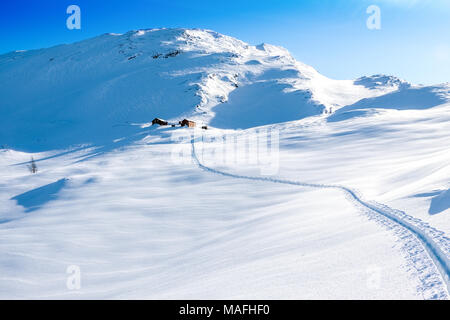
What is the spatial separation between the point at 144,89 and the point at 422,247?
83.5 metres

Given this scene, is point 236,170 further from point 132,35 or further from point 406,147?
point 132,35

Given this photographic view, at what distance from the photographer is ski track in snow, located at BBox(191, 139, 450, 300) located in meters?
5.14

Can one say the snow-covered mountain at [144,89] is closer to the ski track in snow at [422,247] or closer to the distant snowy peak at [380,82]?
the distant snowy peak at [380,82]

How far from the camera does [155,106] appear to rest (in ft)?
246

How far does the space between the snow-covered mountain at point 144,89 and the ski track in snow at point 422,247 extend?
1990 inches

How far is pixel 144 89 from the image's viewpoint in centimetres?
8375

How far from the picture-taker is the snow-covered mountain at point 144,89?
66188 mm

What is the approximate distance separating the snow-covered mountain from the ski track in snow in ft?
166

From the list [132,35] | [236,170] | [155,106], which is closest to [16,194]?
[236,170]

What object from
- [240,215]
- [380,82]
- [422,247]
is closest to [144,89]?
[240,215]

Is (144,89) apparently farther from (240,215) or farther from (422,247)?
(422,247)

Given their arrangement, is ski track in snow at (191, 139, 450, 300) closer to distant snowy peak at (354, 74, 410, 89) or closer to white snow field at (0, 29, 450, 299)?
white snow field at (0, 29, 450, 299)

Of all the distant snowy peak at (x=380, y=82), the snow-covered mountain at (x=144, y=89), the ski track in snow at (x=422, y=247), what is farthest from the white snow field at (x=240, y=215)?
the distant snowy peak at (x=380, y=82)

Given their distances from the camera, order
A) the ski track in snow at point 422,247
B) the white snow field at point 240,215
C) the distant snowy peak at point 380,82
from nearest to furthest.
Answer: the ski track in snow at point 422,247 < the white snow field at point 240,215 < the distant snowy peak at point 380,82
